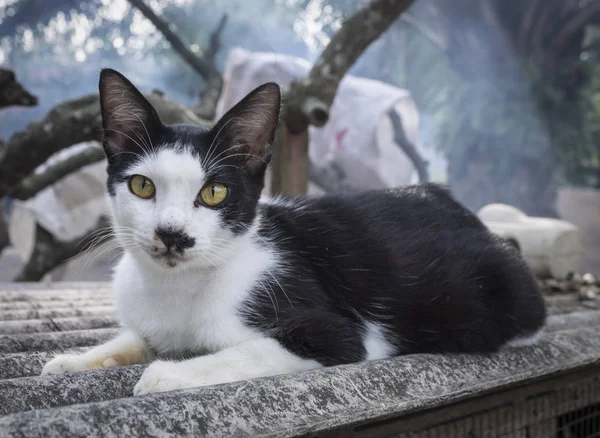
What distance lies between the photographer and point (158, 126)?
49.7 inches

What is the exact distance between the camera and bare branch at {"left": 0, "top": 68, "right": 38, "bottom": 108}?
2895 mm

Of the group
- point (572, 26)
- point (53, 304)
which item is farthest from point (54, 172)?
point (572, 26)

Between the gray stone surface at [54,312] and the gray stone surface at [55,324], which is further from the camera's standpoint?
the gray stone surface at [54,312]

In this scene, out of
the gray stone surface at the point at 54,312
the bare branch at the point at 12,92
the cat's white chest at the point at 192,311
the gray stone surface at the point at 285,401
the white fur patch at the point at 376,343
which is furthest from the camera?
the bare branch at the point at 12,92

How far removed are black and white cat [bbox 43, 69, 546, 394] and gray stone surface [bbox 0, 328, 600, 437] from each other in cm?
9

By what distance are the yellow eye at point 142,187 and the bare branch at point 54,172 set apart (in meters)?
3.71

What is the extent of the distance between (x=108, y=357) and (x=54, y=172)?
422 centimetres

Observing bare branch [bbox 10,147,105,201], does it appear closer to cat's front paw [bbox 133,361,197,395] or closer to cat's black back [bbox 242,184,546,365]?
cat's black back [bbox 242,184,546,365]

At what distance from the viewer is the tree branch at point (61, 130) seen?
3.18 metres

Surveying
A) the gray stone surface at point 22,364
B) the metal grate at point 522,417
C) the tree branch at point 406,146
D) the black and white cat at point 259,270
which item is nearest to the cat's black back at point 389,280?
the black and white cat at point 259,270

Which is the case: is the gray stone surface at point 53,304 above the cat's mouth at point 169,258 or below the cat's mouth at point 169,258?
below

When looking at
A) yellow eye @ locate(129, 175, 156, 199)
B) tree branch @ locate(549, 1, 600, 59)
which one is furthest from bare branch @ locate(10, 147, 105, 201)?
tree branch @ locate(549, 1, 600, 59)

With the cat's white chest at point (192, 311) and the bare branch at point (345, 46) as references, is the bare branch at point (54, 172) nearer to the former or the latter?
the bare branch at point (345, 46)

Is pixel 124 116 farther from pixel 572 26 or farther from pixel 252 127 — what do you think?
pixel 572 26
